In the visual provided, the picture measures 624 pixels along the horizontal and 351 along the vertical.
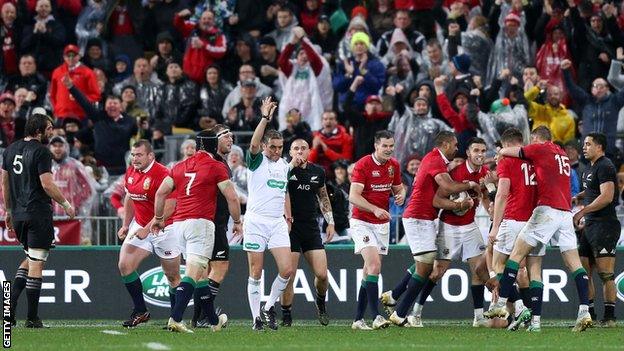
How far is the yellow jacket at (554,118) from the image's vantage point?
22891mm

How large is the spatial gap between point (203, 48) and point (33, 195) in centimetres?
891

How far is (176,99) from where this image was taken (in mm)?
25234

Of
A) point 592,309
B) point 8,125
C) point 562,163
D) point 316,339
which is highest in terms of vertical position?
point 8,125

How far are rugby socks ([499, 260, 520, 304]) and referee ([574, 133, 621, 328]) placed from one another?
5.32 feet

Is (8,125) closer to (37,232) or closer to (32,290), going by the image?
(37,232)

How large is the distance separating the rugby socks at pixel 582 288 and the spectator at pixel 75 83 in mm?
11030

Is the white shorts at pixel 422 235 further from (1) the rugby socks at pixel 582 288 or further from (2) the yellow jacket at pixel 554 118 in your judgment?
(2) the yellow jacket at pixel 554 118


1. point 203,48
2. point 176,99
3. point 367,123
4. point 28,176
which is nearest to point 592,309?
point 367,123

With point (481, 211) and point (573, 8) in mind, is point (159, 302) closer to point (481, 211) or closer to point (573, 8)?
point (481, 211)

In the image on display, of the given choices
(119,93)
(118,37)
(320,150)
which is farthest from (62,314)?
(118,37)

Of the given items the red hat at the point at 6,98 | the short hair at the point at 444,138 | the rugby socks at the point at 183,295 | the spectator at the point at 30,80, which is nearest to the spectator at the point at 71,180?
the red hat at the point at 6,98

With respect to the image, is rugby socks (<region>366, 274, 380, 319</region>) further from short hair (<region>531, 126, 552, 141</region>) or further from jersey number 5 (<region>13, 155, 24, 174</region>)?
jersey number 5 (<region>13, 155, 24, 174</region>)

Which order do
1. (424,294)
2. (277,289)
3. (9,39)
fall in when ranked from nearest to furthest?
(277,289)
(424,294)
(9,39)

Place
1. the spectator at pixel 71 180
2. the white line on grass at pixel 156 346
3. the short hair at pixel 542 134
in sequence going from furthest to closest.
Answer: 1. the spectator at pixel 71 180
2. the short hair at pixel 542 134
3. the white line on grass at pixel 156 346
